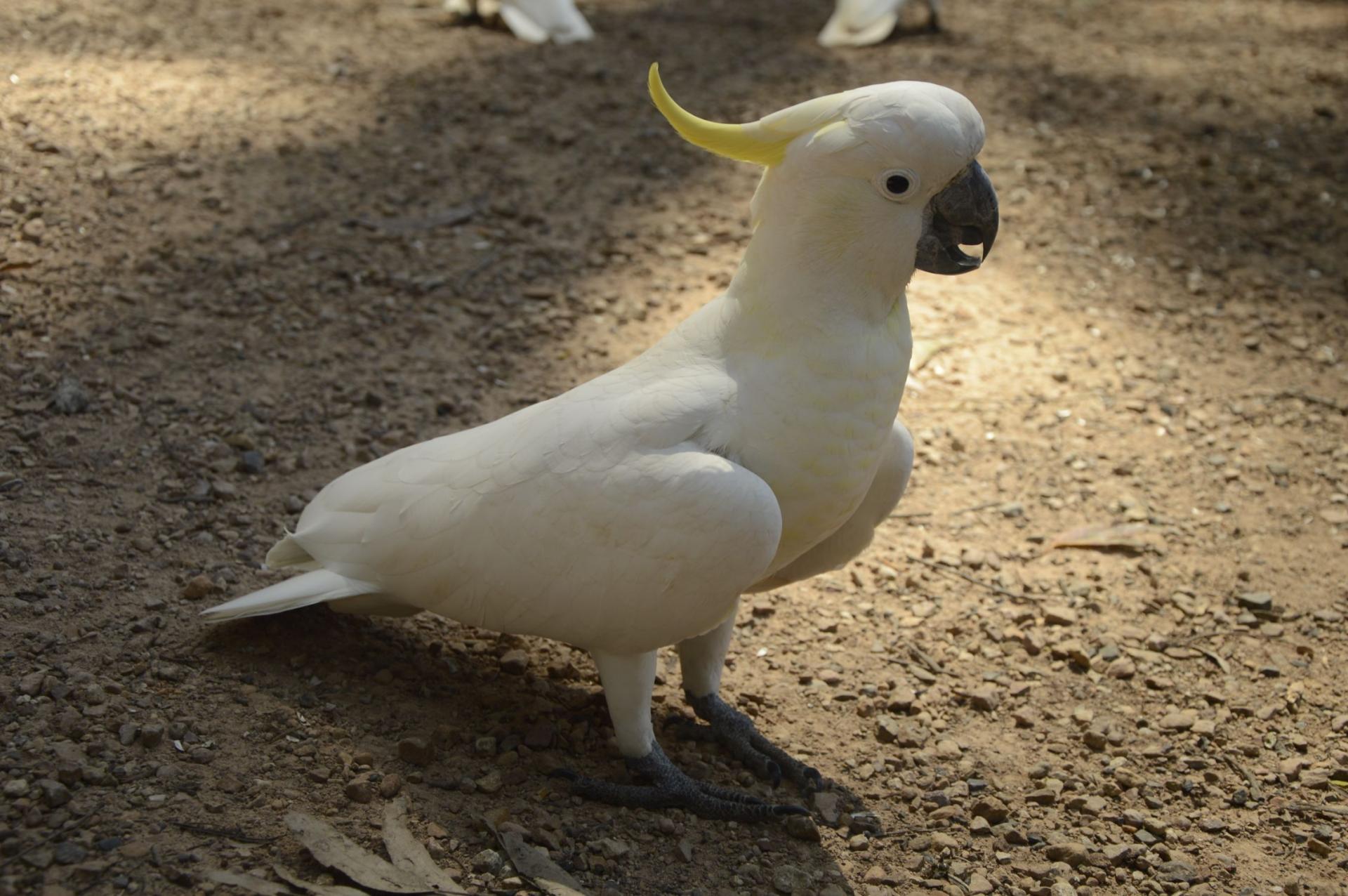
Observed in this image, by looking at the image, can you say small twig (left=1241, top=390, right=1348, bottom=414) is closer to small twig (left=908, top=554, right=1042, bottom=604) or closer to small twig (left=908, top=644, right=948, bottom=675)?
small twig (left=908, top=554, right=1042, bottom=604)

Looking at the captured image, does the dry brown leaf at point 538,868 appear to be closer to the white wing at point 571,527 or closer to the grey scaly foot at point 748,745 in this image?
the white wing at point 571,527

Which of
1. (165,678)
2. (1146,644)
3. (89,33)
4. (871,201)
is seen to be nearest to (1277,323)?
(1146,644)

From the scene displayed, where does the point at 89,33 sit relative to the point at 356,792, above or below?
above

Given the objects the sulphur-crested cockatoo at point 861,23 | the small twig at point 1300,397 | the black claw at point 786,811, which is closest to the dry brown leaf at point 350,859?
the black claw at point 786,811

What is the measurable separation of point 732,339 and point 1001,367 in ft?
6.95

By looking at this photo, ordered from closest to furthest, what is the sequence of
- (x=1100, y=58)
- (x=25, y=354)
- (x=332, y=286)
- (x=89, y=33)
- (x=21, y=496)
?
(x=21, y=496), (x=25, y=354), (x=332, y=286), (x=89, y=33), (x=1100, y=58)

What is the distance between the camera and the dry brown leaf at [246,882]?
1893 millimetres

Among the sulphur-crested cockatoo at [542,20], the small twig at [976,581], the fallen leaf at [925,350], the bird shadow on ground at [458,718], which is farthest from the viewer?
the sulphur-crested cockatoo at [542,20]

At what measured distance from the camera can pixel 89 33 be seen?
5.22 m

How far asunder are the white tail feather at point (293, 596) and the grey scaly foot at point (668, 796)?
59cm

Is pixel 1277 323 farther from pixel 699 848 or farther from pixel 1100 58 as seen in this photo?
pixel 699 848

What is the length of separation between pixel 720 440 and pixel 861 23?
4.93m

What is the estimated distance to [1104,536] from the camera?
11.4ft

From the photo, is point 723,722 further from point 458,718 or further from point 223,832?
point 223,832
